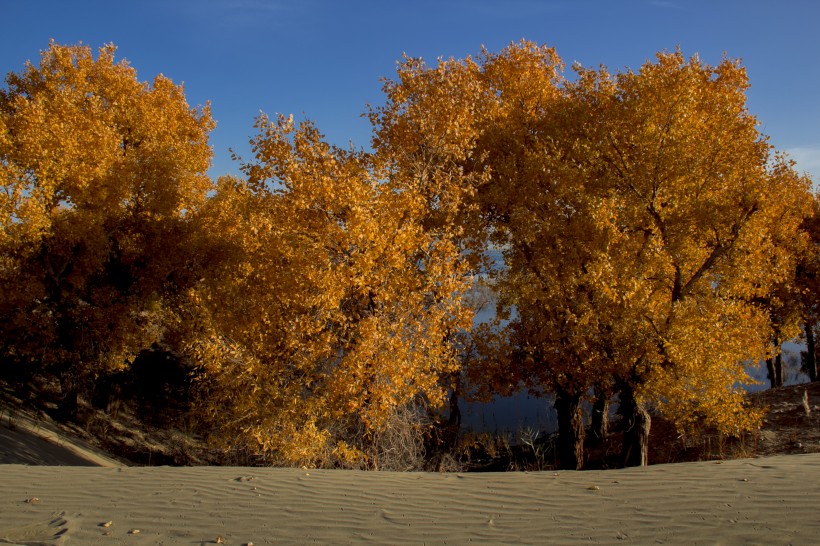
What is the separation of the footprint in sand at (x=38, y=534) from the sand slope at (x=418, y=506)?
0.02 metres

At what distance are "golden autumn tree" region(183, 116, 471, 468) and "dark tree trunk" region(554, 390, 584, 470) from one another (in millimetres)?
4961

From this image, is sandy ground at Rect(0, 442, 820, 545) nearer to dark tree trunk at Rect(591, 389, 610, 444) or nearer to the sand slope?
the sand slope

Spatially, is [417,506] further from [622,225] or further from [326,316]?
[622,225]

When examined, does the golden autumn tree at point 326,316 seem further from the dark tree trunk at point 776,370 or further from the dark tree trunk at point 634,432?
the dark tree trunk at point 776,370

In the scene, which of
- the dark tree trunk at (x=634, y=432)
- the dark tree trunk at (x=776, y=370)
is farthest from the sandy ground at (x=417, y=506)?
the dark tree trunk at (x=776, y=370)

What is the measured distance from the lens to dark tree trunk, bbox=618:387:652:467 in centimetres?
1436

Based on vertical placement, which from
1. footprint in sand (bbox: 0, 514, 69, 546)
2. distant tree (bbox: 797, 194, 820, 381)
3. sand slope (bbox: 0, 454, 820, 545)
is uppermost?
distant tree (bbox: 797, 194, 820, 381)

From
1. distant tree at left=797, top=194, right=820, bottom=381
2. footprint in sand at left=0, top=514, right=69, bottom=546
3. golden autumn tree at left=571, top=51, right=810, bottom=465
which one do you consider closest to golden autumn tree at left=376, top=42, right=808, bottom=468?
golden autumn tree at left=571, top=51, right=810, bottom=465

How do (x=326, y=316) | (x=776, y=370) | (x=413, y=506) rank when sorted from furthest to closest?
(x=776, y=370) < (x=326, y=316) < (x=413, y=506)

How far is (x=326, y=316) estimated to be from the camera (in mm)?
12148

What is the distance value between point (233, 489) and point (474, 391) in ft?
33.6

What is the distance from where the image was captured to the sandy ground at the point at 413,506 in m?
5.97

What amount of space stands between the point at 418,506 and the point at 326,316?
221 inches

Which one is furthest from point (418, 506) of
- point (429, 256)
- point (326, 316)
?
point (429, 256)
